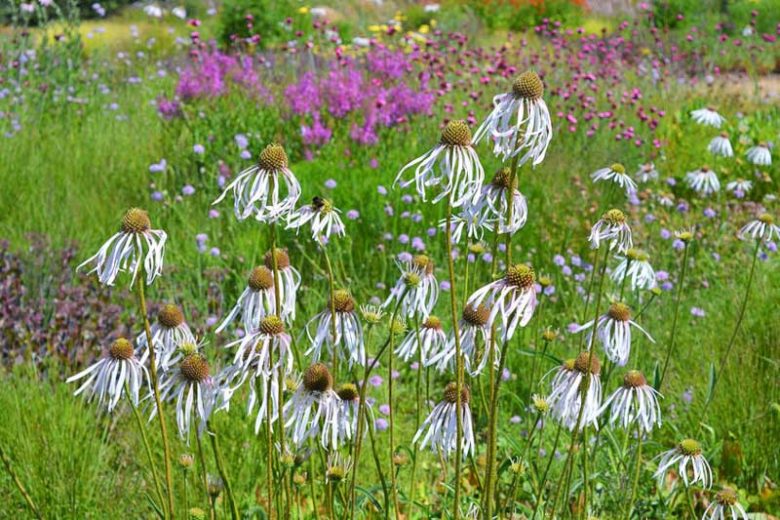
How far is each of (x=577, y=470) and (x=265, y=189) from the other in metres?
1.66

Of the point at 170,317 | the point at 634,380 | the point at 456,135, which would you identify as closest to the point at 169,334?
the point at 170,317

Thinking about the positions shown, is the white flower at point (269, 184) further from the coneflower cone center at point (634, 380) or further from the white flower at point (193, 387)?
the coneflower cone center at point (634, 380)

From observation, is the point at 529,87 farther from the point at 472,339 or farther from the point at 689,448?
the point at 689,448

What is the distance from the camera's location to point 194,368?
1.52 metres

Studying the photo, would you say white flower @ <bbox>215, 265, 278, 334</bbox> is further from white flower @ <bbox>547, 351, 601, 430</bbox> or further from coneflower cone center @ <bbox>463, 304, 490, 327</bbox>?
white flower @ <bbox>547, 351, 601, 430</bbox>

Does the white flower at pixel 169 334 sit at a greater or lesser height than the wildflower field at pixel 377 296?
greater

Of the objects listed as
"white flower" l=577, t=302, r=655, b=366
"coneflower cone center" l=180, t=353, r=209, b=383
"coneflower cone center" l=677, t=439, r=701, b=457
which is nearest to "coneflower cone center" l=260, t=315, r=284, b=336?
"coneflower cone center" l=180, t=353, r=209, b=383

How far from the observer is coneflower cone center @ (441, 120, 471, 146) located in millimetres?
1329

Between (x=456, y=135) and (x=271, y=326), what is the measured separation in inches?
16.7

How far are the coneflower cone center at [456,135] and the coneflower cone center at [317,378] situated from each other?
0.48 meters

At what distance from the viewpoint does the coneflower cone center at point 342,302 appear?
1.66 meters

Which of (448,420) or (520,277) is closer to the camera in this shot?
(520,277)

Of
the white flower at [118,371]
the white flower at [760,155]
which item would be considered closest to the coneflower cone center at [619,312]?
the white flower at [118,371]

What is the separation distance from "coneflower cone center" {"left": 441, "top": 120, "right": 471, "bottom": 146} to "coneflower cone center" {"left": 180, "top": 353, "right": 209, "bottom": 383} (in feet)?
1.84
